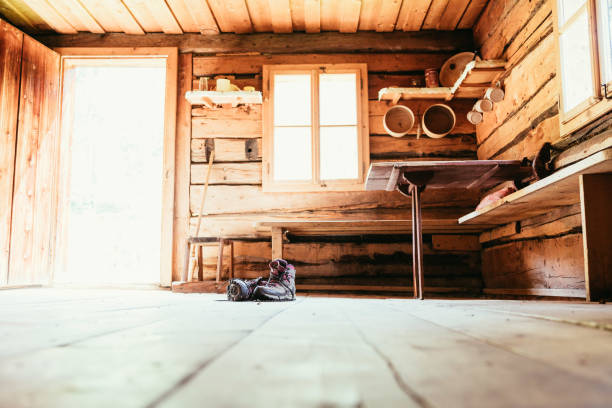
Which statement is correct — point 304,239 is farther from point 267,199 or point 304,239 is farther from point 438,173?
point 438,173

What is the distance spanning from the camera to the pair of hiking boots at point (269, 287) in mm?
2189

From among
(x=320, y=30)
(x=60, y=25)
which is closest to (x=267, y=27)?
(x=320, y=30)

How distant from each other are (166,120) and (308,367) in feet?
15.8

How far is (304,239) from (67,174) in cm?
274

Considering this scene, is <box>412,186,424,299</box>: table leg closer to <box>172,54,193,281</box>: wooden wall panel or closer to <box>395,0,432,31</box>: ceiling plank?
<box>395,0,432,31</box>: ceiling plank

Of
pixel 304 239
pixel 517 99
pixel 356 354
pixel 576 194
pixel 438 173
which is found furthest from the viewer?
pixel 304 239

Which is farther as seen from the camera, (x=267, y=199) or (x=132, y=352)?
(x=267, y=199)

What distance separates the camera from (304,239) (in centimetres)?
481

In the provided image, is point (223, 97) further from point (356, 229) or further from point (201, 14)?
point (356, 229)

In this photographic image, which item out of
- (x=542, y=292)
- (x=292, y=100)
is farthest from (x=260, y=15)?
(x=542, y=292)

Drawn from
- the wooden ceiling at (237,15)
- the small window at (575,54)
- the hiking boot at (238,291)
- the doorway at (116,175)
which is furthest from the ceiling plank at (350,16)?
the doorway at (116,175)

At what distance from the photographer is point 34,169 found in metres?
4.64

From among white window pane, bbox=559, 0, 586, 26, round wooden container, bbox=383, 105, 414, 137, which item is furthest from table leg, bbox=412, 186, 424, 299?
round wooden container, bbox=383, 105, 414, 137

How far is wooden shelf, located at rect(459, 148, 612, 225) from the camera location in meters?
1.88
